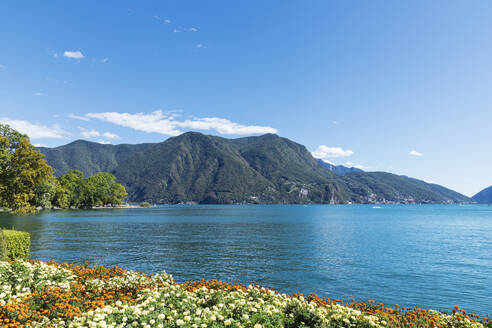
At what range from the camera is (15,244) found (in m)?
26.8

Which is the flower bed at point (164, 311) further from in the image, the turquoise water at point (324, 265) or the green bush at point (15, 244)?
the green bush at point (15, 244)

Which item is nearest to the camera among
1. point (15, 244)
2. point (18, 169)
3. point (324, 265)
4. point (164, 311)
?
point (164, 311)

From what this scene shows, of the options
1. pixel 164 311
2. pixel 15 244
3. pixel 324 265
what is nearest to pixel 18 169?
pixel 15 244

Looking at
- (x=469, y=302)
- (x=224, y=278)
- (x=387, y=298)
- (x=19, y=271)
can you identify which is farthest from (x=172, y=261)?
(x=469, y=302)

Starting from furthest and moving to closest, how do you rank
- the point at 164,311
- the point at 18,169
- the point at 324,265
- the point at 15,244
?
Answer: the point at 18,169 < the point at 324,265 < the point at 15,244 < the point at 164,311

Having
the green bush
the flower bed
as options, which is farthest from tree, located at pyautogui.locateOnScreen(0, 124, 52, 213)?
the flower bed

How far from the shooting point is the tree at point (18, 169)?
155 ft

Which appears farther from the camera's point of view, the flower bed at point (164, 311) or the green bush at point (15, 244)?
the green bush at point (15, 244)

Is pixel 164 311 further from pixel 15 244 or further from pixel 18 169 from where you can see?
pixel 18 169

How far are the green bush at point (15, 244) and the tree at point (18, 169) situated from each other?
22839 millimetres

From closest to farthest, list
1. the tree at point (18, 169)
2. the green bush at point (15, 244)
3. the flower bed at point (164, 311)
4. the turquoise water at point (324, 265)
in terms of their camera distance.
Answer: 1. the flower bed at point (164, 311)
2. the turquoise water at point (324, 265)
3. the green bush at point (15, 244)
4. the tree at point (18, 169)

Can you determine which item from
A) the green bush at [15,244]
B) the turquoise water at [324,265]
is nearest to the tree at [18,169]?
the turquoise water at [324,265]

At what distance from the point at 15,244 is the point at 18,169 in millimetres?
27656

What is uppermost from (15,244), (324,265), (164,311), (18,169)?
(18,169)
